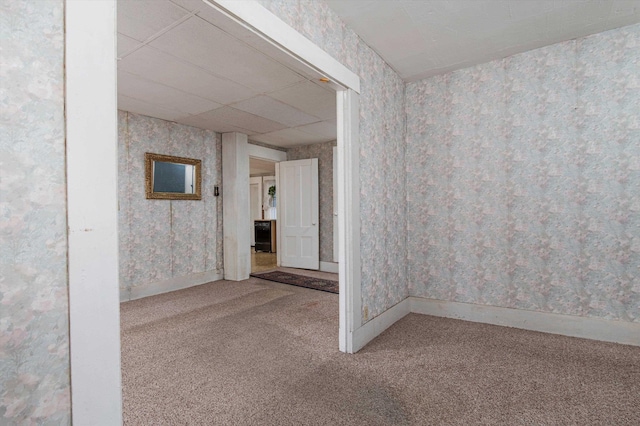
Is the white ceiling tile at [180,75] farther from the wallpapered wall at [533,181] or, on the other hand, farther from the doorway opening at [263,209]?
the doorway opening at [263,209]

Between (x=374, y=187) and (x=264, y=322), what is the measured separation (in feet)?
5.69

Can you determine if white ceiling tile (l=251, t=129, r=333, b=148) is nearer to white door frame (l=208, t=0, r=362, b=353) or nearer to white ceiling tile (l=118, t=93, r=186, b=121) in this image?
white ceiling tile (l=118, t=93, r=186, b=121)

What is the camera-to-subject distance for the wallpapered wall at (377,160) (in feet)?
7.61

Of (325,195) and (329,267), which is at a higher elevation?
(325,195)

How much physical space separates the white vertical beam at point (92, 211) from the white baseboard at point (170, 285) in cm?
350

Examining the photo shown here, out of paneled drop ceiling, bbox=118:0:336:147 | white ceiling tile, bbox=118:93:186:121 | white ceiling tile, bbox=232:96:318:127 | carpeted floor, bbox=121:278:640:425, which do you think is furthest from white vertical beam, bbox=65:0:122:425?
white ceiling tile, bbox=118:93:186:121

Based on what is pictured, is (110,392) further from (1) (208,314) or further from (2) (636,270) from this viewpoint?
(2) (636,270)

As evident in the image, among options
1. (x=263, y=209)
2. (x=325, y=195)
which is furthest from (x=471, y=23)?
(x=263, y=209)

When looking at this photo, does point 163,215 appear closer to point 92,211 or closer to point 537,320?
point 92,211

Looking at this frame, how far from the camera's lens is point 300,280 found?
5.10 m

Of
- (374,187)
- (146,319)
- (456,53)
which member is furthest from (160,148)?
(456,53)

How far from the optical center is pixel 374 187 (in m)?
2.85

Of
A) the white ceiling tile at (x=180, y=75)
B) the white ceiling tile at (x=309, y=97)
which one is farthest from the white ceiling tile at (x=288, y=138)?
the white ceiling tile at (x=180, y=75)

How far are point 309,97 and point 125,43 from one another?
6.00 ft
